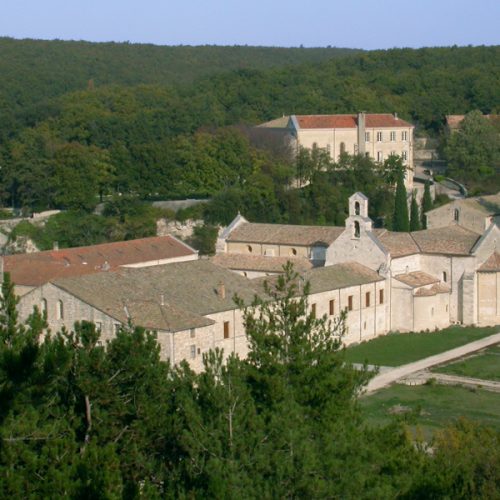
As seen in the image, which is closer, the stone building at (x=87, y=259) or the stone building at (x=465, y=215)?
the stone building at (x=87, y=259)

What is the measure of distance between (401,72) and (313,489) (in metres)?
93.0

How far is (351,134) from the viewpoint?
75562 millimetres

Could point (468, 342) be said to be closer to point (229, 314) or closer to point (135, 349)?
point (229, 314)

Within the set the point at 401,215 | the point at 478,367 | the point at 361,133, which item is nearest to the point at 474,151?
the point at 361,133

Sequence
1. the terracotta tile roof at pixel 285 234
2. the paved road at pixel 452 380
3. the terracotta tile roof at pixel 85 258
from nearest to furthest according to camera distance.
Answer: the paved road at pixel 452 380 → the terracotta tile roof at pixel 85 258 → the terracotta tile roof at pixel 285 234

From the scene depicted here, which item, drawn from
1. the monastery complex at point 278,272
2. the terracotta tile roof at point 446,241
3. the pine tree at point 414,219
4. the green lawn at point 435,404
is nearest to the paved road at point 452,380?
the green lawn at point 435,404

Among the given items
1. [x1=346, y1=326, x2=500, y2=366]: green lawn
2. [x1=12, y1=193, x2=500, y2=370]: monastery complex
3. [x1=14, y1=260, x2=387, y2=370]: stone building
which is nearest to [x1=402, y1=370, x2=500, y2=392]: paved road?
[x1=346, y1=326, x2=500, y2=366]: green lawn

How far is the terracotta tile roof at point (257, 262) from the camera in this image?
46469mm

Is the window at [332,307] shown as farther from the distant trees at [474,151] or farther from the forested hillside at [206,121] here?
the distant trees at [474,151]

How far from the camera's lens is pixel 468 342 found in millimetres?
42562

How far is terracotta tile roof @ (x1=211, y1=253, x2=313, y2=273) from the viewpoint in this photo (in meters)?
46.5

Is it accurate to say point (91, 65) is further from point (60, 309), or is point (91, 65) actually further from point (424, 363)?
point (424, 363)

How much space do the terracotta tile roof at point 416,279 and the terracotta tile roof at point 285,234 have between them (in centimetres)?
326

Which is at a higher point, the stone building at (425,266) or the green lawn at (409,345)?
the stone building at (425,266)
